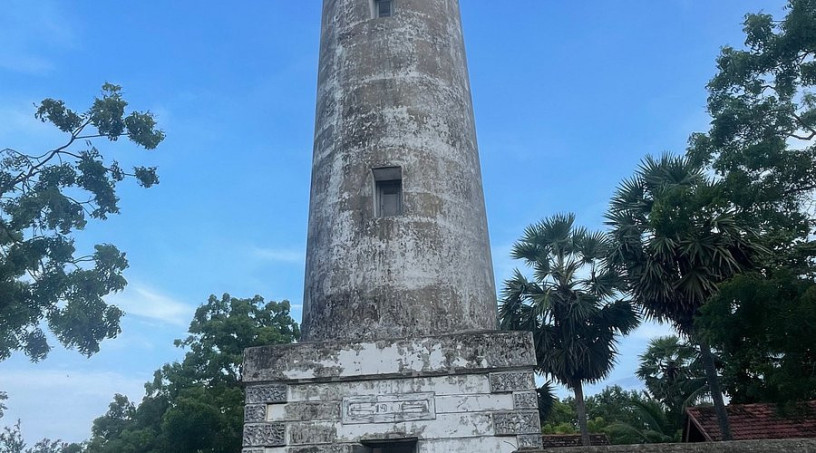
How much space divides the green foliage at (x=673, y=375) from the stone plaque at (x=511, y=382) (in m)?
15.3

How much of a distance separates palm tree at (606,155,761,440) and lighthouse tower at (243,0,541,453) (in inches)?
241

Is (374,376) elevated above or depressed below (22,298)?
below

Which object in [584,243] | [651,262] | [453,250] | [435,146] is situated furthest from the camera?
[584,243]

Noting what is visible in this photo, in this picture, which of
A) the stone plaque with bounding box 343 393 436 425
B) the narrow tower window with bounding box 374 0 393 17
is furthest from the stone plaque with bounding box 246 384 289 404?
the narrow tower window with bounding box 374 0 393 17

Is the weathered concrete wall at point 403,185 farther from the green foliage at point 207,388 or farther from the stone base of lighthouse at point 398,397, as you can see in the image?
the green foliage at point 207,388

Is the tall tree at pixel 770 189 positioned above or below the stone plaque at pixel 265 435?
above

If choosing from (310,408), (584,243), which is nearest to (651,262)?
(584,243)

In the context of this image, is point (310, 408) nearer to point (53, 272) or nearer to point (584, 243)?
point (584, 243)

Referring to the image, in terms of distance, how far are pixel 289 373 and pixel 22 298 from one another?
16.4 m

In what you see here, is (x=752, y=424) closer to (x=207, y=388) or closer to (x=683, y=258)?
(x=683, y=258)

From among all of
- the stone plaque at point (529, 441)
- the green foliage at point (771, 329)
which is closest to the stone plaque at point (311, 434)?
the stone plaque at point (529, 441)

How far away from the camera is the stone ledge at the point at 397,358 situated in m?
Result: 6.48

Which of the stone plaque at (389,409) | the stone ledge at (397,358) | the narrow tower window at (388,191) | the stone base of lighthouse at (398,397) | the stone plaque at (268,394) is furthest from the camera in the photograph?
the narrow tower window at (388,191)

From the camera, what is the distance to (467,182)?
811cm
